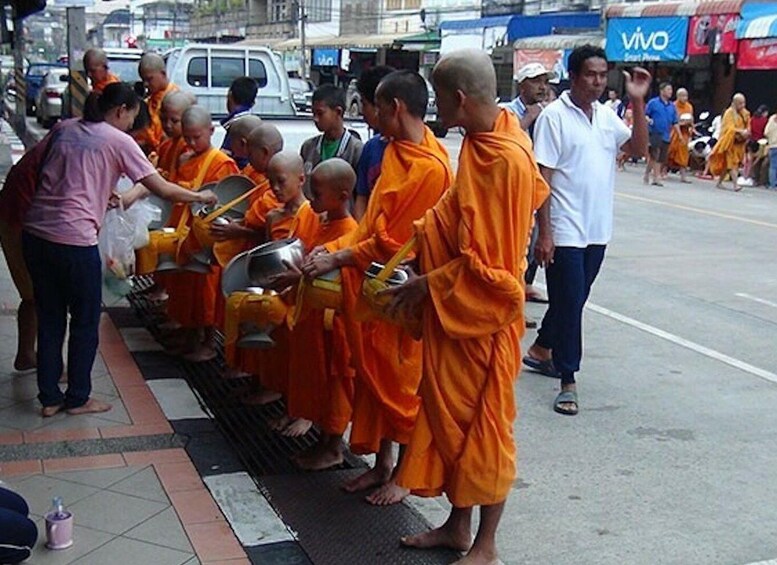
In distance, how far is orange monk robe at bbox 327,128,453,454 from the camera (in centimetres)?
386

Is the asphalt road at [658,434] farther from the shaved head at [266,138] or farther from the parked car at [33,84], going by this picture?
the parked car at [33,84]

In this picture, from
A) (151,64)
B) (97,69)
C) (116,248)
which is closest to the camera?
(116,248)

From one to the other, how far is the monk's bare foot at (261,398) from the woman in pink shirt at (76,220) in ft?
3.01

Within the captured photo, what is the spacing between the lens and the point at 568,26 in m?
29.4

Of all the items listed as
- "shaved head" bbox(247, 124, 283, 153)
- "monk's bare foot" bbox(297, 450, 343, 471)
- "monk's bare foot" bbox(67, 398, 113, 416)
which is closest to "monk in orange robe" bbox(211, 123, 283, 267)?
"shaved head" bbox(247, 124, 283, 153)

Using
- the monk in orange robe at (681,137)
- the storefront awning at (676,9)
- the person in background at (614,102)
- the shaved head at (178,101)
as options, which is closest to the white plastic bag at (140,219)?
the shaved head at (178,101)

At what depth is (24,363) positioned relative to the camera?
5773mm

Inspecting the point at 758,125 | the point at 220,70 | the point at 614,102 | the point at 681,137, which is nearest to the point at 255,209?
the point at 220,70

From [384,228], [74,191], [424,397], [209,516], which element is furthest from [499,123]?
[74,191]

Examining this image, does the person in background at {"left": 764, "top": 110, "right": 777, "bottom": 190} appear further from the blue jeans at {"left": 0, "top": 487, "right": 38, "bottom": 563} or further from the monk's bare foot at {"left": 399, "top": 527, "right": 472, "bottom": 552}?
the blue jeans at {"left": 0, "top": 487, "right": 38, "bottom": 563}

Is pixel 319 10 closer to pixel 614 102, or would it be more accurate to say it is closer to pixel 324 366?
pixel 614 102

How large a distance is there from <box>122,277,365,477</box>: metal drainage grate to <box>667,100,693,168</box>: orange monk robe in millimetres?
14415

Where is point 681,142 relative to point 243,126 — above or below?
below

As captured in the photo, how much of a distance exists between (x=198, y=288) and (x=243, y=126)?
1.04 metres
